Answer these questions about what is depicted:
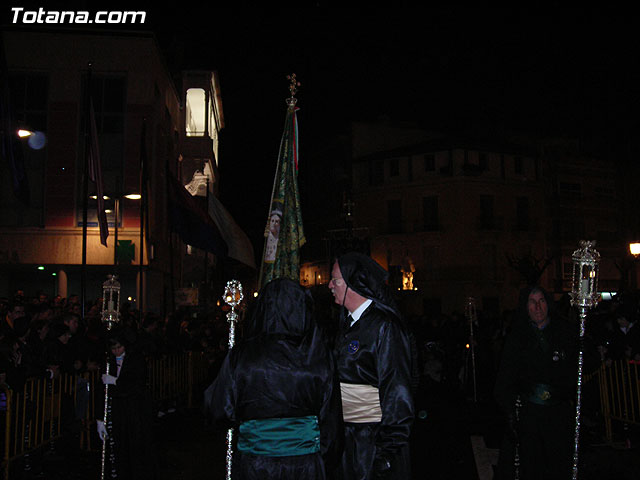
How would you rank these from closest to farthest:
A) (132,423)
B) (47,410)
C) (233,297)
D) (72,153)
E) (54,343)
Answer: (233,297), (132,423), (47,410), (54,343), (72,153)

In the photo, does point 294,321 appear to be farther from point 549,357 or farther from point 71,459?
point 71,459

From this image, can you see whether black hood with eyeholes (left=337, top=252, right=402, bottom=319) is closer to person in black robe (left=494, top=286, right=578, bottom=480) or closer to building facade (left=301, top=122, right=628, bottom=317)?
person in black robe (left=494, top=286, right=578, bottom=480)

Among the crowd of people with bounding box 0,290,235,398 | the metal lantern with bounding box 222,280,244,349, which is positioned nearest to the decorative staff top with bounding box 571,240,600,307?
the metal lantern with bounding box 222,280,244,349

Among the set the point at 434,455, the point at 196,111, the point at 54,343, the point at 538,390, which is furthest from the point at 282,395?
the point at 196,111

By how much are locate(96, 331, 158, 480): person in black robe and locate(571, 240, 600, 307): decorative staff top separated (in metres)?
5.17

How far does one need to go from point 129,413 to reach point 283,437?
15.1 ft

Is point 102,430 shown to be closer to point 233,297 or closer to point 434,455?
point 233,297

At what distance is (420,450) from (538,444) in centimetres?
391

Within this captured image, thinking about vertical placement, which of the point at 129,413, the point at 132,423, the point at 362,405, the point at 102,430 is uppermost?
the point at 362,405

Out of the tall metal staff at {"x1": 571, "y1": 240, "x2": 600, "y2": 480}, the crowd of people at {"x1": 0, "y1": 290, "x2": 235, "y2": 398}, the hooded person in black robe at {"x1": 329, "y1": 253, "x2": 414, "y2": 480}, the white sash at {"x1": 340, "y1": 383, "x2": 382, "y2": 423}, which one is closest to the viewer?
the hooded person in black robe at {"x1": 329, "y1": 253, "x2": 414, "y2": 480}

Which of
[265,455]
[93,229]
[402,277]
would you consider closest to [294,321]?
[265,455]

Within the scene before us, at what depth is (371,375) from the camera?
14.2 ft

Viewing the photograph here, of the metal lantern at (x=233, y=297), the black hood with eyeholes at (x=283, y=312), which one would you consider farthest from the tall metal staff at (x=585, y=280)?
the black hood with eyeholes at (x=283, y=312)

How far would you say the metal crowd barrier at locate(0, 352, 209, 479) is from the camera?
7.62 m
